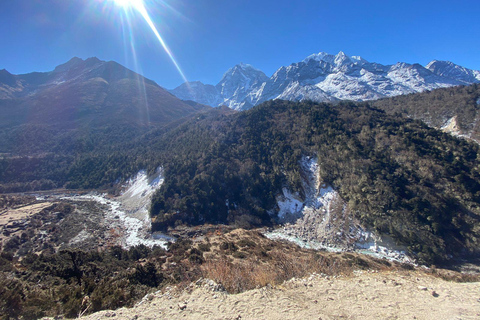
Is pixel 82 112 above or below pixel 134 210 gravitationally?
above

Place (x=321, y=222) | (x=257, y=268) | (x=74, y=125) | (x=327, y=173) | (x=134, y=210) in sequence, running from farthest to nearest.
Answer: (x=74, y=125), (x=134, y=210), (x=327, y=173), (x=321, y=222), (x=257, y=268)

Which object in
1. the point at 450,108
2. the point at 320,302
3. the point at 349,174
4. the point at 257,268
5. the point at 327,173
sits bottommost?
the point at 257,268

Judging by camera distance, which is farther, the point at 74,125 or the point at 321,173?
the point at 74,125

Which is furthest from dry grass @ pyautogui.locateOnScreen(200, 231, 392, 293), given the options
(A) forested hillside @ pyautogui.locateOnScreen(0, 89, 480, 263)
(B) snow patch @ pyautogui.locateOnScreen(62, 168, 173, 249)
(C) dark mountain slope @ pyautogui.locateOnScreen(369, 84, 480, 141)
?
(C) dark mountain slope @ pyautogui.locateOnScreen(369, 84, 480, 141)

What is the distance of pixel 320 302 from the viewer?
9336 millimetres

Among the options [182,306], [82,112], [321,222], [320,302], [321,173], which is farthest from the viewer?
[82,112]

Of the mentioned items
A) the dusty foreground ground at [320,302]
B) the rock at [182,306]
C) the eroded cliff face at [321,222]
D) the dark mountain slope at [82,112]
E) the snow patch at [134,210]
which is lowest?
the snow patch at [134,210]

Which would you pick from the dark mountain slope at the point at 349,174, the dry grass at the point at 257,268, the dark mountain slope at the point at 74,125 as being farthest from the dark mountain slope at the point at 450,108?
the dark mountain slope at the point at 74,125

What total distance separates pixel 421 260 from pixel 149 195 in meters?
49.6

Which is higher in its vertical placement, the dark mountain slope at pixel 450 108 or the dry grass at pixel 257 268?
the dark mountain slope at pixel 450 108

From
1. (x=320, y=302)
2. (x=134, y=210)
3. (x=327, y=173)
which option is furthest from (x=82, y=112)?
(x=320, y=302)

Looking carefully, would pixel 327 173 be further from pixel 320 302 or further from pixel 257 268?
pixel 320 302

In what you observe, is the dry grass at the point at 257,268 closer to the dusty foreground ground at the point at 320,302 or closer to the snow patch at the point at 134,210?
the dusty foreground ground at the point at 320,302

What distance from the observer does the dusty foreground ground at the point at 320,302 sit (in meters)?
8.27
